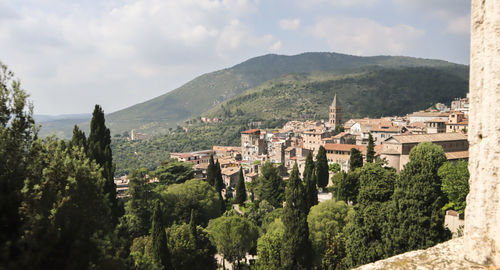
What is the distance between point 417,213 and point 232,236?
1514cm

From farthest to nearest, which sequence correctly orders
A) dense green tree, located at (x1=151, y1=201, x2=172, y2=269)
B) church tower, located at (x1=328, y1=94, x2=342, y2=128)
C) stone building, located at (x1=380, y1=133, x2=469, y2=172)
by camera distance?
church tower, located at (x1=328, y1=94, x2=342, y2=128) < stone building, located at (x1=380, y1=133, x2=469, y2=172) < dense green tree, located at (x1=151, y1=201, x2=172, y2=269)

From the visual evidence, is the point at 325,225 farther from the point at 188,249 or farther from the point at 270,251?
the point at 188,249

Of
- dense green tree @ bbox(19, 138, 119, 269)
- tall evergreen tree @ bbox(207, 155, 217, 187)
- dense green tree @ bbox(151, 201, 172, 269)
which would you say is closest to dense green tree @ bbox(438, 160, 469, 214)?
dense green tree @ bbox(151, 201, 172, 269)

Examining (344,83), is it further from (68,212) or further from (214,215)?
(68,212)

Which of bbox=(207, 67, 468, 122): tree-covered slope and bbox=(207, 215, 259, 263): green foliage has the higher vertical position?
bbox=(207, 67, 468, 122): tree-covered slope

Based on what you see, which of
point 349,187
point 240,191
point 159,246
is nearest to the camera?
point 159,246

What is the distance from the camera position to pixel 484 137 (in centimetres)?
491

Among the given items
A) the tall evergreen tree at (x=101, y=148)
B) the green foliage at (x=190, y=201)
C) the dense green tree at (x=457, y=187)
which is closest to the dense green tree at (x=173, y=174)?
the green foliage at (x=190, y=201)

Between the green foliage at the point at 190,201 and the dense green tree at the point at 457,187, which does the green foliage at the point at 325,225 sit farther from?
the green foliage at the point at 190,201

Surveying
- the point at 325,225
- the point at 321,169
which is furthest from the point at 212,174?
the point at 325,225

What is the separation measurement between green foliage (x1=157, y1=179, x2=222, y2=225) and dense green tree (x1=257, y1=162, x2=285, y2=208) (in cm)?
709

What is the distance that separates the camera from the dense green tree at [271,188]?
4100 cm

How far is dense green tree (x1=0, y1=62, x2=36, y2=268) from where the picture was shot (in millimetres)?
6008

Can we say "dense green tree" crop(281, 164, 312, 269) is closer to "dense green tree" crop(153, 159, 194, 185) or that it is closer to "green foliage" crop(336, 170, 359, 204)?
"green foliage" crop(336, 170, 359, 204)
